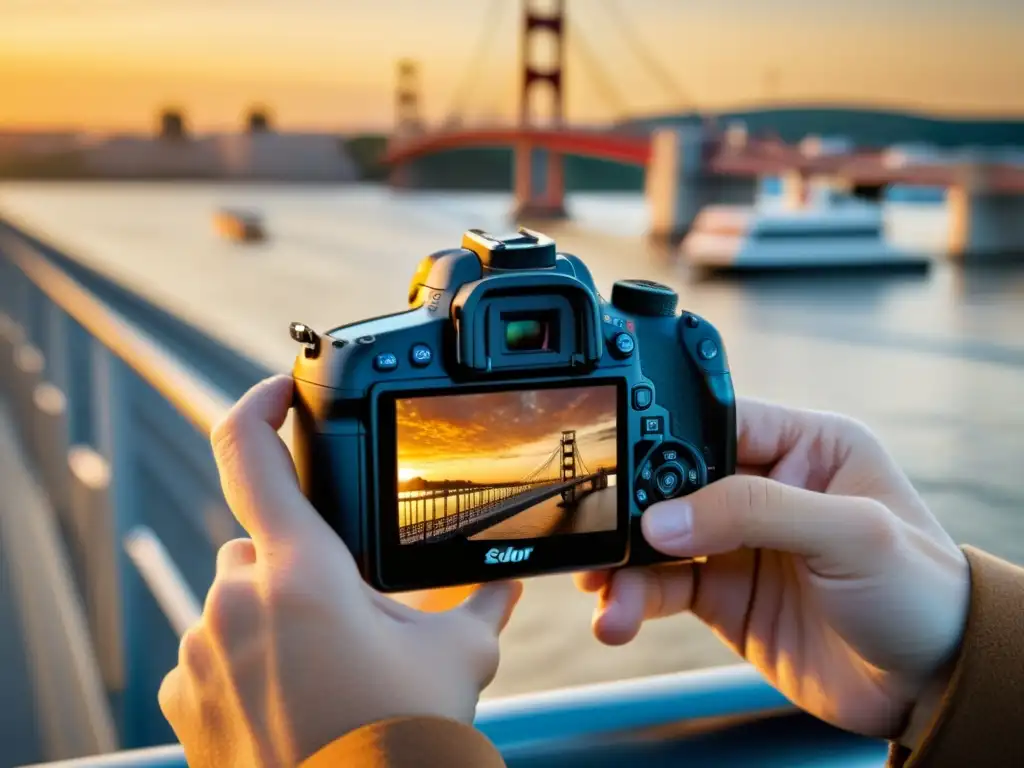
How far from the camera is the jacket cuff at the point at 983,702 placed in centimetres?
45

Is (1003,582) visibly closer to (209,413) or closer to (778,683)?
(778,683)

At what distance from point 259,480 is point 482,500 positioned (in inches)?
3.9

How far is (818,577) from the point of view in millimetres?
461

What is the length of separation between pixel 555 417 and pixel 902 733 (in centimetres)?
20

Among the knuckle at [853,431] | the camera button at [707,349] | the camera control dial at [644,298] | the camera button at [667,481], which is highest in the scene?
the camera control dial at [644,298]

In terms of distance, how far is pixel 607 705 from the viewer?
524mm

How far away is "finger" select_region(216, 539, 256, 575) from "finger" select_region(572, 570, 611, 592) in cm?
17

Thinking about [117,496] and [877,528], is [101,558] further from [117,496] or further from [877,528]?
[877,528]

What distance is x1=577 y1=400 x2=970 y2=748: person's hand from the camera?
0.44 m

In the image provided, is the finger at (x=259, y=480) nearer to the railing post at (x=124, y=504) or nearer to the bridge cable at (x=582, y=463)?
the bridge cable at (x=582, y=463)

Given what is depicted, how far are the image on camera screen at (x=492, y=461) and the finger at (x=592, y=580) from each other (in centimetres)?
7

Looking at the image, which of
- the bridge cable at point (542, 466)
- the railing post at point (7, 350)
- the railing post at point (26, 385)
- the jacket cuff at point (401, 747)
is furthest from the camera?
the railing post at point (7, 350)

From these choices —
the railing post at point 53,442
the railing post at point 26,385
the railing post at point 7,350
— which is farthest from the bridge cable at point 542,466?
the railing post at point 7,350

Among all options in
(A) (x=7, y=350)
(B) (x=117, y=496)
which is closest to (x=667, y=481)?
(B) (x=117, y=496)
